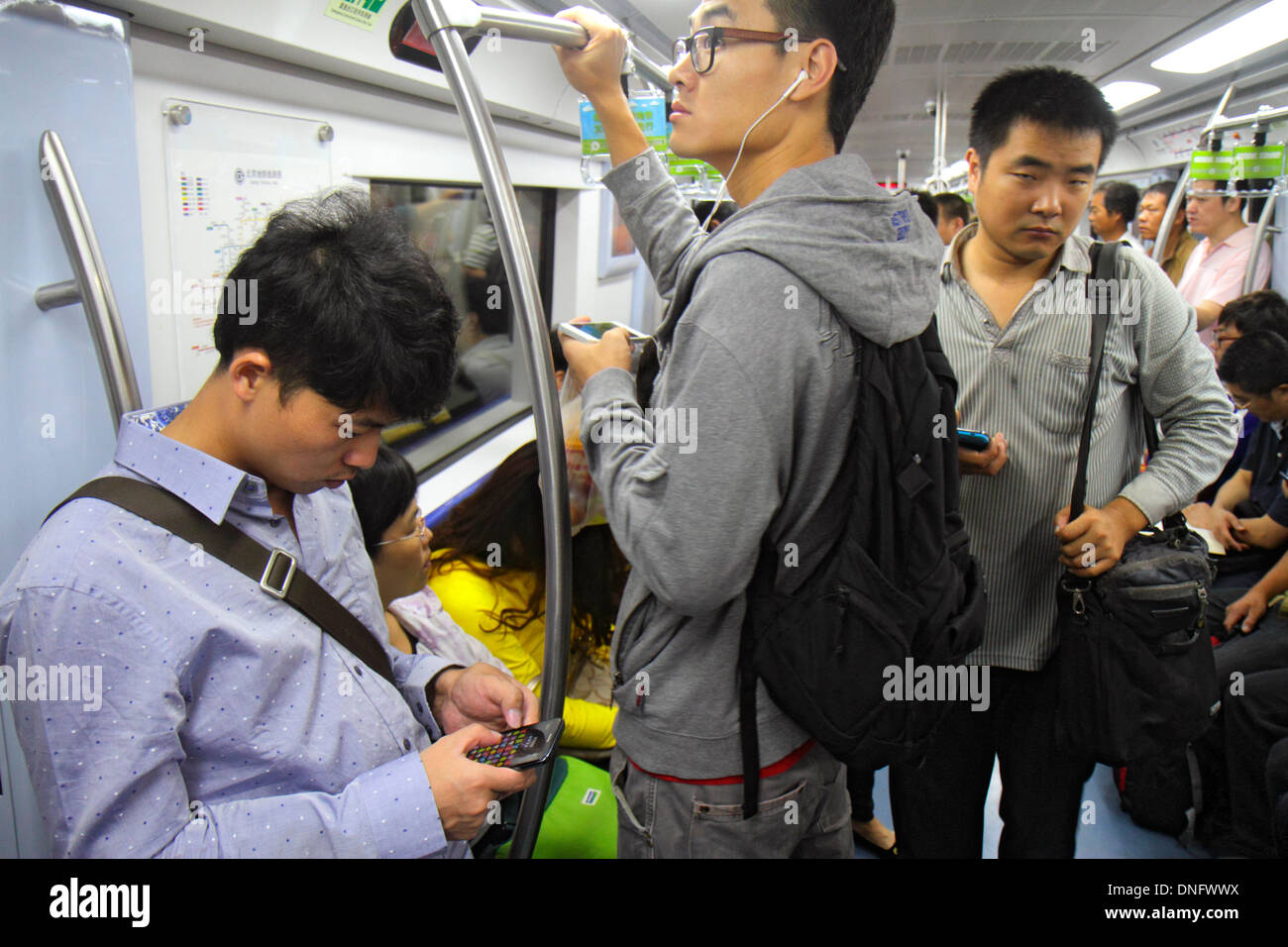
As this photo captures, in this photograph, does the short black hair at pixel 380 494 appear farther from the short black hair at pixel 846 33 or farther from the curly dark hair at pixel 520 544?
the short black hair at pixel 846 33

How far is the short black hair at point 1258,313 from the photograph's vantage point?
336 cm

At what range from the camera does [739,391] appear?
1.03m

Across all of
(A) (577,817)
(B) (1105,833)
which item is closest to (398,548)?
(A) (577,817)

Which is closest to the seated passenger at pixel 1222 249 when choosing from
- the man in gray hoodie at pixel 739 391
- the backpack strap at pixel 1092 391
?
the backpack strap at pixel 1092 391

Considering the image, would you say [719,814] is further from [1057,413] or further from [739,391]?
[1057,413]

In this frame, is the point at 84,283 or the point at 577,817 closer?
the point at 84,283

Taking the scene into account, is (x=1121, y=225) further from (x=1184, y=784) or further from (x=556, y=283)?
(x=1184, y=784)

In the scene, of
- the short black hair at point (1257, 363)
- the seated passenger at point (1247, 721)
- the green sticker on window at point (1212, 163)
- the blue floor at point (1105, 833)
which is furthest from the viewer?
the green sticker on window at point (1212, 163)

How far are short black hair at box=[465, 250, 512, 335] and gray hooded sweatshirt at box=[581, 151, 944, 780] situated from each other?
9.60ft

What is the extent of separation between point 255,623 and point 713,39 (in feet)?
3.36

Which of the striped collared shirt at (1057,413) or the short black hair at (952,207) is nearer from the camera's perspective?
the striped collared shirt at (1057,413)

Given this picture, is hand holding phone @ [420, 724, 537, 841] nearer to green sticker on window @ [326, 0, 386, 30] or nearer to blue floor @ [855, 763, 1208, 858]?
green sticker on window @ [326, 0, 386, 30]

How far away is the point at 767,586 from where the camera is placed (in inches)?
46.2

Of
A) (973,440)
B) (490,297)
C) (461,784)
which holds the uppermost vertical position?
(490,297)
